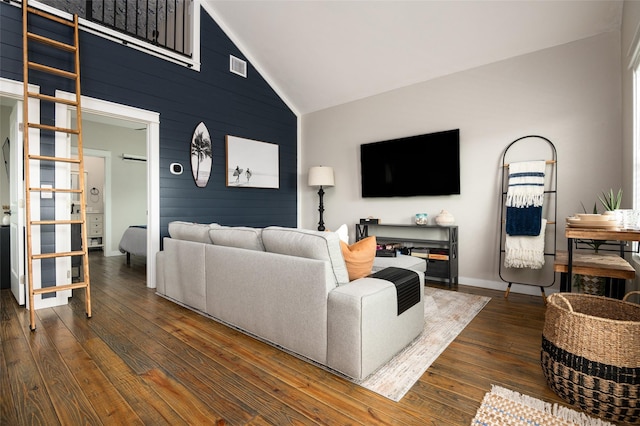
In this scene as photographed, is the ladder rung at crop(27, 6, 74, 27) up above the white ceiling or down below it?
below

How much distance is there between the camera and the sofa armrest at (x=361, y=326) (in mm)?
1731

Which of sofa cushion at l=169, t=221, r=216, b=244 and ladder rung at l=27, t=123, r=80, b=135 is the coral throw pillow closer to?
sofa cushion at l=169, t=221, r=216, b=244

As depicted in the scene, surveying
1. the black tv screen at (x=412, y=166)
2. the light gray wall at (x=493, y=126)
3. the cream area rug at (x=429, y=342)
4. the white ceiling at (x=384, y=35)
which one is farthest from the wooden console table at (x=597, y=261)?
the white ceiling at (x=384, y=35)

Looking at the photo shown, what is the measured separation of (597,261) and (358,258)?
1913mm

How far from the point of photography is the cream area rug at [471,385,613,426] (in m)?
1.43

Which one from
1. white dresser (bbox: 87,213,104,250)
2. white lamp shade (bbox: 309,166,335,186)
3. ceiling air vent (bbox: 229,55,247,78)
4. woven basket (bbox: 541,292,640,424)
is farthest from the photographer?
white dresser (bbox: 87,213,104,250)

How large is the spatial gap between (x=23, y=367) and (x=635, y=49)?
4817 millimetres

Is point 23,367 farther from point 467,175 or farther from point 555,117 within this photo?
point 555,117

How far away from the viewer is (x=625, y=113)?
2889mm

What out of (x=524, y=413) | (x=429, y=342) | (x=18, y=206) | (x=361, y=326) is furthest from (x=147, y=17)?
(x=524, y=413)

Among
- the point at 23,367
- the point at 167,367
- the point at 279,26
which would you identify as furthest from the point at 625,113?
the point at 23,367

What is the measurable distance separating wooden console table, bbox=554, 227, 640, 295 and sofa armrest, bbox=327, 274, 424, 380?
1.17 metres

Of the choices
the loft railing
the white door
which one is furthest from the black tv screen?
the white door

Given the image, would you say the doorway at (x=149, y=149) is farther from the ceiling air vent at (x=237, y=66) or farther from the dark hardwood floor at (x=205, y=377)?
the ceiling air vent at (x=237, y=66)
